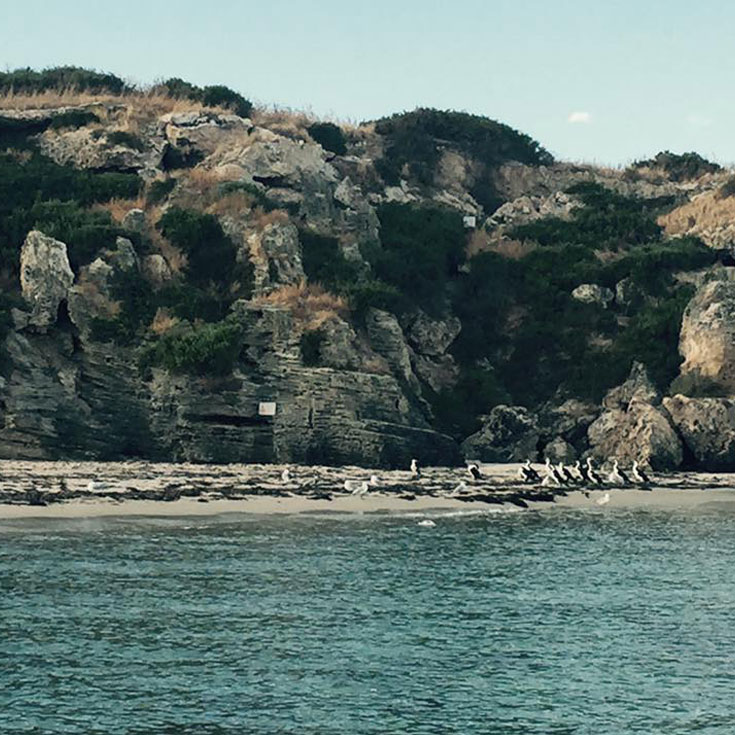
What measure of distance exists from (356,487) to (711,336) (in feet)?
74.0

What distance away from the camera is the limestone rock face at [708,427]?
198 feet

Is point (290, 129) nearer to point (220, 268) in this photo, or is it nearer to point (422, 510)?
point (220, 268)

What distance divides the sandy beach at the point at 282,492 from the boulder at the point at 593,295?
16823 mm

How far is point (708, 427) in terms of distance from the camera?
198ft

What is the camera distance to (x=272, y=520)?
4359 cm

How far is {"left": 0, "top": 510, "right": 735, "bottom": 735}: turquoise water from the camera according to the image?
21.7 m

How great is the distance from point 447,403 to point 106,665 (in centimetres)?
4303

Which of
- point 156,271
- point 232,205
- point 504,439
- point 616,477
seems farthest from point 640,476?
point 232,205

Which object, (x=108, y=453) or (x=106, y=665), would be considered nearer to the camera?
(x=106, y=665)

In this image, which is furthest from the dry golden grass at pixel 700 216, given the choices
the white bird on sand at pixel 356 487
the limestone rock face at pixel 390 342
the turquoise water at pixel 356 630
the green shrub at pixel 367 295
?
the turquoise water at pixel 356 630

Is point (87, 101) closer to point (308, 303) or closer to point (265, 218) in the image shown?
point (265, 218)

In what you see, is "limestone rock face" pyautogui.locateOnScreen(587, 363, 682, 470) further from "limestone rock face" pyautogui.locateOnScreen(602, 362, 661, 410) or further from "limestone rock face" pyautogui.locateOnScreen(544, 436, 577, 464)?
"limestone rock face" pyautogui.locateOnScreen(544, 436, 577, 464)

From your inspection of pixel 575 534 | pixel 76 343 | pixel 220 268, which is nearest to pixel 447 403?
pixel 220 268

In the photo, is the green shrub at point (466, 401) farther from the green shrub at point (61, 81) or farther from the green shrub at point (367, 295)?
the green shrub at point (61, 81)
